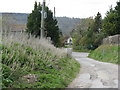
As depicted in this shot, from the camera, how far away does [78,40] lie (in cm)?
6234

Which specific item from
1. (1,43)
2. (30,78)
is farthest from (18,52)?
(30,78)

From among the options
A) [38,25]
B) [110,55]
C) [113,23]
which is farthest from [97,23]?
[38,25]

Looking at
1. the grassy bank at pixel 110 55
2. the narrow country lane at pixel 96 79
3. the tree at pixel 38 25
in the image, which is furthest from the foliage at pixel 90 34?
the narrow country lane at pixel 96 79

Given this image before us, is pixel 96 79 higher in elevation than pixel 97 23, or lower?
lower

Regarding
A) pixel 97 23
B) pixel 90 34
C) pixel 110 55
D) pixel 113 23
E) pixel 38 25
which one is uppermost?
pixel 97 23

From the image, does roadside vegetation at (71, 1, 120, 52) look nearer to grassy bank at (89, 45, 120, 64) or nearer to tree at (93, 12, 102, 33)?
tree at (93, 12, 102, 33)

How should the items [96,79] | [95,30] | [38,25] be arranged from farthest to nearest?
1. [95,30]
2. [38,25]
3. [96,79]

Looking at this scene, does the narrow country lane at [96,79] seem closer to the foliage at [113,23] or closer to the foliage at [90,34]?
the foliage at [113,23]

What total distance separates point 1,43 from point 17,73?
90.4 inches

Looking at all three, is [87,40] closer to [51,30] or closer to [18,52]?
[51,30]

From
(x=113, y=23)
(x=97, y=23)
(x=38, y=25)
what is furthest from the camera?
(x=97, y=23)

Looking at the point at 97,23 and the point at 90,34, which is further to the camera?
the point at 97,23

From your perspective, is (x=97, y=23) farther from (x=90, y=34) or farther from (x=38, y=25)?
(x=38, y=25)

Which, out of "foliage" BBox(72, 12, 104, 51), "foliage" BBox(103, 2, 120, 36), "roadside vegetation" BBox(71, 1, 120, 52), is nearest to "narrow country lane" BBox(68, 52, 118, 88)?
"foliage" BBox(103, 2, 120, 36)
